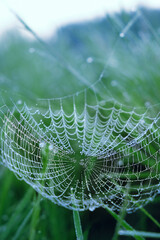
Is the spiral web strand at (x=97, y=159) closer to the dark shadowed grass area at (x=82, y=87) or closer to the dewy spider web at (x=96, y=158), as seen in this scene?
the dewy spider web at (x=96, y=158)

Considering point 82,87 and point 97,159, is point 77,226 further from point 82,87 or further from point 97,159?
point 82,87

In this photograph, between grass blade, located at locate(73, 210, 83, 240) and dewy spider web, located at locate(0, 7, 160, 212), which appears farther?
dewy spider web, located at locate(0, 7, 160, 212)

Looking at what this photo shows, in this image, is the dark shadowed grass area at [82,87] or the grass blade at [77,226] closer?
the grass blade at [77,226]

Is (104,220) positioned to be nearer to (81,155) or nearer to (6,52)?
(81,155)

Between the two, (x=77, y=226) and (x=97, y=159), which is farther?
(x=97, y=159)

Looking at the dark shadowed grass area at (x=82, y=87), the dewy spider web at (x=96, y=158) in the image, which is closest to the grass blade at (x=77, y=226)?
the dark shadowed grass area at (x=82, y=87)

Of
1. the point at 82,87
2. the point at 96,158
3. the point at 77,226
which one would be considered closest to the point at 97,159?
the point at 96,158

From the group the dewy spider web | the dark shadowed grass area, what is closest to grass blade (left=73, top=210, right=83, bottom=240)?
the dark shadowed grass area

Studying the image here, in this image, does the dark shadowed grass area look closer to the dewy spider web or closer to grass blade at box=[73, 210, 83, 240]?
grass blade at box=[73, 210, 83, 240]
